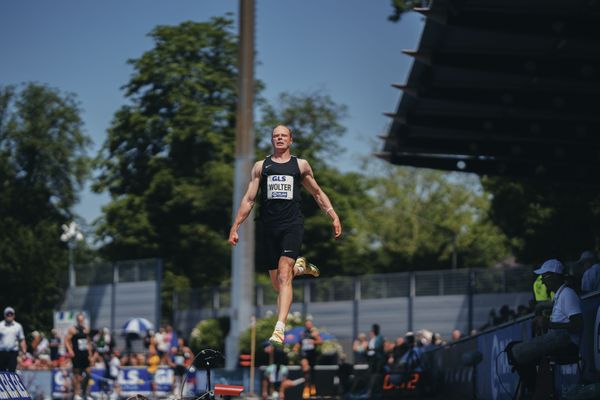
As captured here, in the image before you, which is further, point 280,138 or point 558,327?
point 558,327

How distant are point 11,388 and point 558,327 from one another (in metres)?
5.97

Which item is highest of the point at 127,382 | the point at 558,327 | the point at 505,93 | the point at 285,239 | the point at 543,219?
the point at 543,219

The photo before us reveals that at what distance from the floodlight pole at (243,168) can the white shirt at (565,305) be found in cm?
2747

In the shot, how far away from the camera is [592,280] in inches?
611

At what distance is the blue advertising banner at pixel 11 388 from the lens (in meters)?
13.6

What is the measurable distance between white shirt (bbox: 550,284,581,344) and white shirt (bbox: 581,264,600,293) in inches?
85.2

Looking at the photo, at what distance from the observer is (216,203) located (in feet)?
217

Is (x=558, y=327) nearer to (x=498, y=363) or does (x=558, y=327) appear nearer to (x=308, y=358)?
(x=498, y=363)

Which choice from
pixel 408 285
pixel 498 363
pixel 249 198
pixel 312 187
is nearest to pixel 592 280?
pixel 498 363

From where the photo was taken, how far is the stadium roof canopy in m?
24.5

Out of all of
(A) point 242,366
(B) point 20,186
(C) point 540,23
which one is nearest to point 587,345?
(C) point 540,23

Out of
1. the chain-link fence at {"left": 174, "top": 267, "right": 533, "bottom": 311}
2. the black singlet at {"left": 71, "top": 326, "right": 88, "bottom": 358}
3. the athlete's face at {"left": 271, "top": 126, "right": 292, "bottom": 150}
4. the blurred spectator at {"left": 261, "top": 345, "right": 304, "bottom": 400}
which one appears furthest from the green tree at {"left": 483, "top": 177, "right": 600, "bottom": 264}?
the athlete's face at {"left": 271, "top": 126, "right": 292, "bottom": 150}

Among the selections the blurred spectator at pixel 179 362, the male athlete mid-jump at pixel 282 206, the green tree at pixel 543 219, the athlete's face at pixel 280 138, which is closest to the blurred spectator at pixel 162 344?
the blurred spectator at pixel 179 362

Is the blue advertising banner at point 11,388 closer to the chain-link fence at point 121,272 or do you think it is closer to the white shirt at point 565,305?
the white shirt at point 565,305
